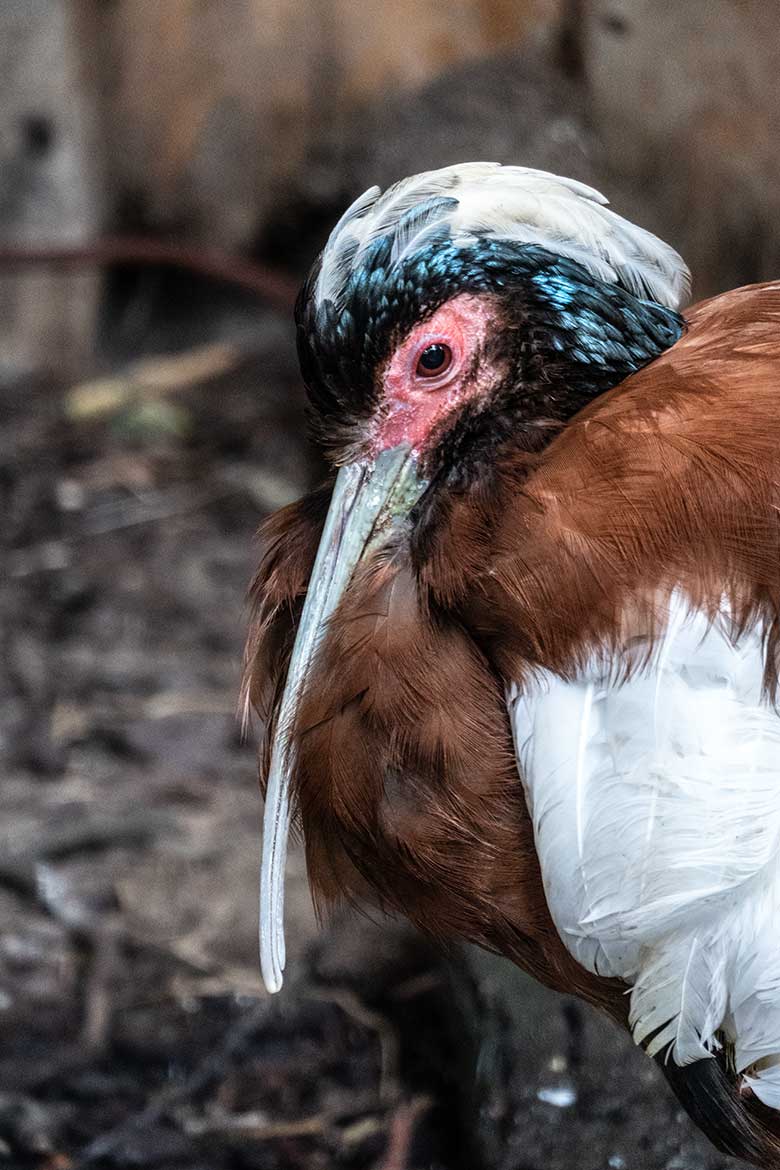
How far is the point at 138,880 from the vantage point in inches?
128

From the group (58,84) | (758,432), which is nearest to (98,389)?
(58,84)

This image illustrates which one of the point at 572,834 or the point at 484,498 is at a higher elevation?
the point at 484,498

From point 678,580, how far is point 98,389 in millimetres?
3855

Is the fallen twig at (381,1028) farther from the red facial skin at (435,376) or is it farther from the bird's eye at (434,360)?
the bird's eye at (434,360)

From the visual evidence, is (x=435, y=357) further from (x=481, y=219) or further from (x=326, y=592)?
(x=326, y=592)

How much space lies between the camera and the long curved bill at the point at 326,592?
206 centimetres

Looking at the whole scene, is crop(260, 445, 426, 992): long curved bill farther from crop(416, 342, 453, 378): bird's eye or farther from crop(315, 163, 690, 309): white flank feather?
crop(315, 163, 690, 309): white flank feather

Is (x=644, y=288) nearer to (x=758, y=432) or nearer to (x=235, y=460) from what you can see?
(x=758, y=432)

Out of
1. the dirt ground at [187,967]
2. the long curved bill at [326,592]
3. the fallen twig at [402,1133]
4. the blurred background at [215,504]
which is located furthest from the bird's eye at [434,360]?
the fallen twig at [402,1133]

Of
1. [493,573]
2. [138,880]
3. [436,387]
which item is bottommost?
[138,880]

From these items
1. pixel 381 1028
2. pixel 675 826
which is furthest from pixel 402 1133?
pixel 675 826

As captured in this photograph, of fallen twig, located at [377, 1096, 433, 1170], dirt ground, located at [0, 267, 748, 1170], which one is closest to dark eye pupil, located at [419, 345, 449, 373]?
dirt ground, located at [0, 267, 748, 1170]

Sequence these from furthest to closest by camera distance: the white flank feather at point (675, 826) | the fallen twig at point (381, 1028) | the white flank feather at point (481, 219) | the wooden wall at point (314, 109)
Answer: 1. the wooden wall at point (314, 109)
2. the fallen twig at point (381, 1028)
3. the white flank feather at point (481, 219)
4. the white flank feather at point (675, 826)

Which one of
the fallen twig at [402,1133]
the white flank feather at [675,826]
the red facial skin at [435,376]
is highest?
the red facial skin at [435,376]
